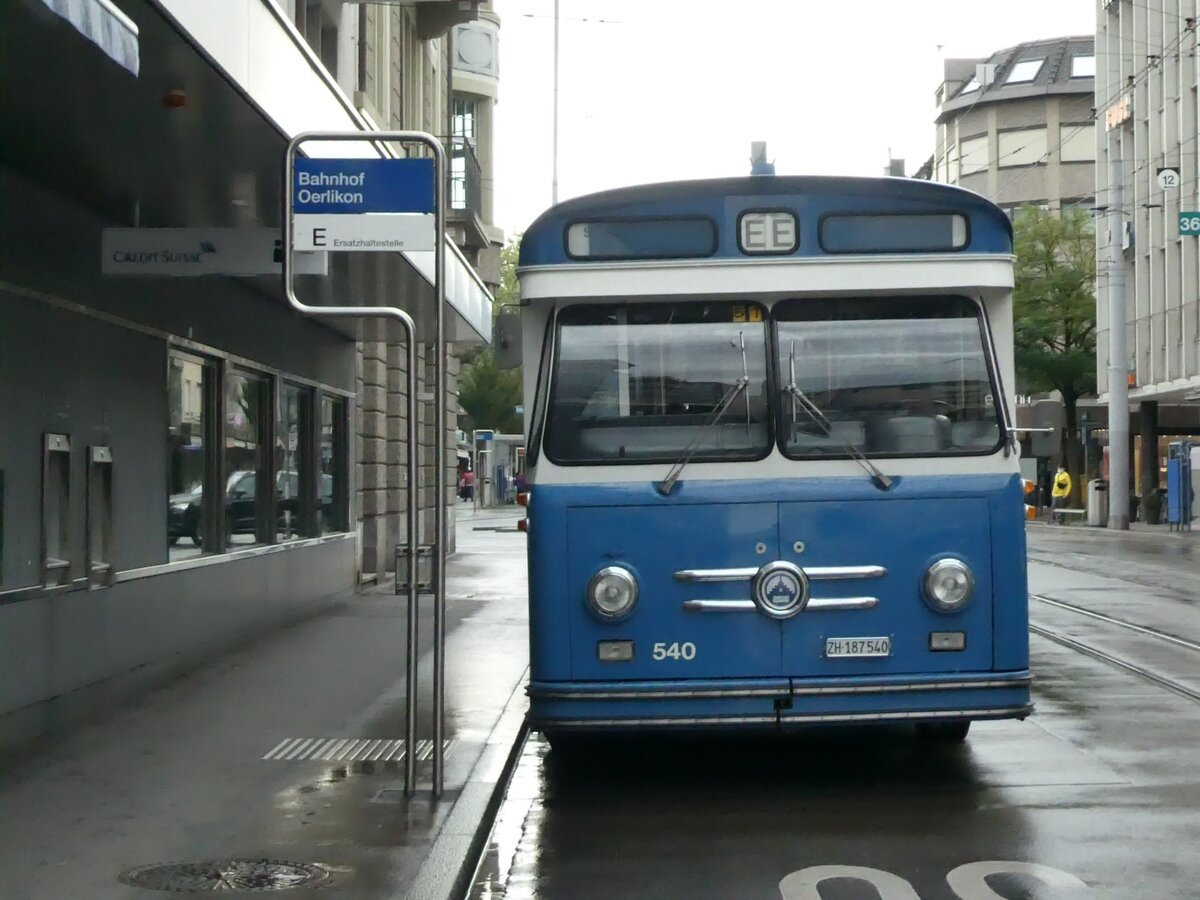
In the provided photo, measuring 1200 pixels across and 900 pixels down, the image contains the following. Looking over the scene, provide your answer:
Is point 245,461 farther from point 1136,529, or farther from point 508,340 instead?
point 1136,529

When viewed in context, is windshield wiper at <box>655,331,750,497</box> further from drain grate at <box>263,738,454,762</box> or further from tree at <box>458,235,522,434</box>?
tree at <box>458,235,522,434</box>

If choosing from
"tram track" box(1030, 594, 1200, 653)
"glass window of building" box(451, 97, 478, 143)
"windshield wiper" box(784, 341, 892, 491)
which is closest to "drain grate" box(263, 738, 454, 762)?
"windshield wiper" box(784, 341, 892, 491)

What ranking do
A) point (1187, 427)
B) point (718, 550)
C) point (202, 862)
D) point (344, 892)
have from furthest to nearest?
point (1187, 427) < point (718, 550) < point (202, 862) < point (344, 892)

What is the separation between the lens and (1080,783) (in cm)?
848

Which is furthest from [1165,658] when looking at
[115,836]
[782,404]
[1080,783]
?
[115,836]

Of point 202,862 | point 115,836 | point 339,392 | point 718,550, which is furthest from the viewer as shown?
point 339,392

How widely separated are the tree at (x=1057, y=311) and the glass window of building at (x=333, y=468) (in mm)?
37514

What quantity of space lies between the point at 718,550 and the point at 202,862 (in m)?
2.71

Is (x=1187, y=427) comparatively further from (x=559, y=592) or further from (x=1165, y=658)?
(x=559, y=592)

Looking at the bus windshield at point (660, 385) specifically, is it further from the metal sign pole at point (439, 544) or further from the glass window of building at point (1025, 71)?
the glass window of building at point (1025, 71)

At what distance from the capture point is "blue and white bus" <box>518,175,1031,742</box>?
8047mm

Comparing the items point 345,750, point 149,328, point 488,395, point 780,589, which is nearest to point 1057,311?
point 488,395

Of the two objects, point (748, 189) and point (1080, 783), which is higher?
point (748, 189)

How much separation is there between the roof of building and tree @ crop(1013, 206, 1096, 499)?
43.5 feet
